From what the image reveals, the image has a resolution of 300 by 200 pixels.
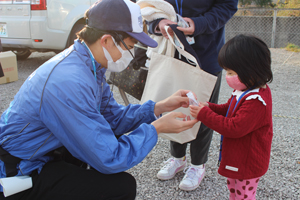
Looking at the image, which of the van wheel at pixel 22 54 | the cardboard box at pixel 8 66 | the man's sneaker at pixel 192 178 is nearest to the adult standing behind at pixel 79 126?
the man's sneaker at pixel 192 178

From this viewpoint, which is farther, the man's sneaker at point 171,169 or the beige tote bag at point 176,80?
the man's sneaker at point 171,169

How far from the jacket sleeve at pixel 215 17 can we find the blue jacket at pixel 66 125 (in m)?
0.83

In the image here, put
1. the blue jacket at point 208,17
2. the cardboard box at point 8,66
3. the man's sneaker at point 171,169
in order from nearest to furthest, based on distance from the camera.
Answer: the blue jacket at point 208,17
the man's sneaker at point 171,169
the cardboard box at point 8,66

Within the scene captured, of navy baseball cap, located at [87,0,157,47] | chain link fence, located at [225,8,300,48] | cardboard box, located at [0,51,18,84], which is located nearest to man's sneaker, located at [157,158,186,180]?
navy baseball cap, located at [87,0,157,47]

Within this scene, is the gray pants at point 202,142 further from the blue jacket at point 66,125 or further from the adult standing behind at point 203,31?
the blue jacket at point 66,125

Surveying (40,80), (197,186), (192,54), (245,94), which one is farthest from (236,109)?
(40,80)

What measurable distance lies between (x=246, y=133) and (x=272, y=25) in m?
8.83

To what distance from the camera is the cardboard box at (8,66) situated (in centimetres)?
498

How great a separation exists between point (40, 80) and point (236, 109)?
1.14m

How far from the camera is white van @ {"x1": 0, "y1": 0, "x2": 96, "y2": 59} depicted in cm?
543

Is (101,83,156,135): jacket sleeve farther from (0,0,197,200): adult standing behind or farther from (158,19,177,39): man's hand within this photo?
(158,19,177,39): man's hand

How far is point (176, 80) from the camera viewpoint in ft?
6.64

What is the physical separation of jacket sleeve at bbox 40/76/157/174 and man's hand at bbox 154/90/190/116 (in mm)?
517

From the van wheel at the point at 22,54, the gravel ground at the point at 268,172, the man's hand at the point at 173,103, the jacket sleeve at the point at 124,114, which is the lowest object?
the gravel ground at the point at 268,172
